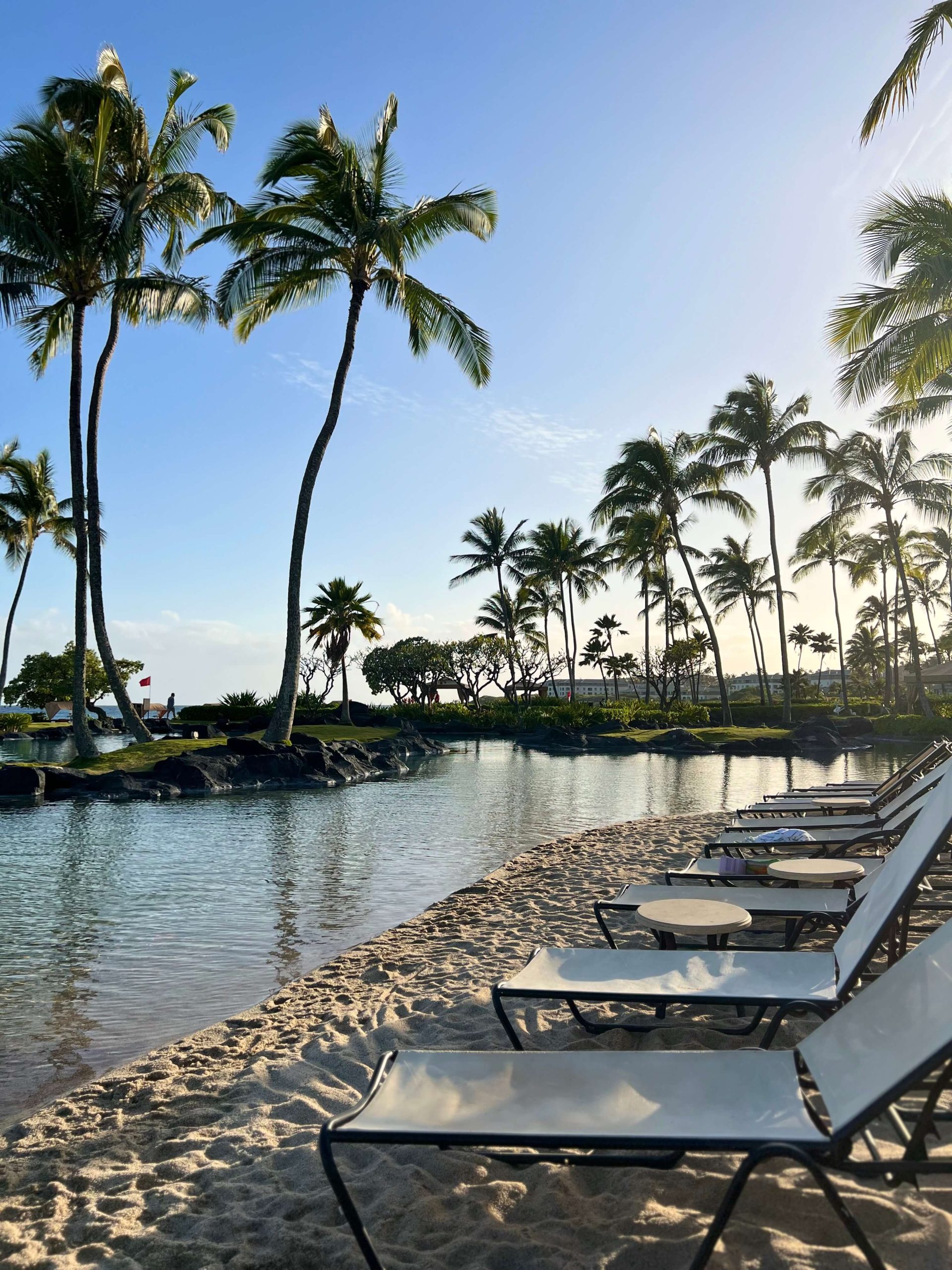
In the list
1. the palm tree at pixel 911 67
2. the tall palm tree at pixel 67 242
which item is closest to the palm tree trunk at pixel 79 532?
the tall palm tree at pixel 67 242

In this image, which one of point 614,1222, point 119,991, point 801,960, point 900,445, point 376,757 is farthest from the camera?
point 900,445

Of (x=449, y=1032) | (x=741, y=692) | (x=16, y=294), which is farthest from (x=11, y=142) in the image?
(x=741, y=692)

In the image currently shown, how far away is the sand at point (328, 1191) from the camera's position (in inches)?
91.2

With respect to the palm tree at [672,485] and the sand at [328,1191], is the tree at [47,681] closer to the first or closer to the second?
the palm tree at [672,485]

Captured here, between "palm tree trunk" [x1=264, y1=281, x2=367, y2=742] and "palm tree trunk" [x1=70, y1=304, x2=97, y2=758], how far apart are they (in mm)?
4564

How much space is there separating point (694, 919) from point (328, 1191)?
2037 mm

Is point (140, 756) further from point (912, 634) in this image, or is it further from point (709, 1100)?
point (912, 634)

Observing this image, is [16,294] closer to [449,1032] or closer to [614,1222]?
[449,1032]

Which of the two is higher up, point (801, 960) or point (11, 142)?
point (11, 142)

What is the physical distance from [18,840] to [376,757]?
1178 cm

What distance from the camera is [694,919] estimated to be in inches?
157

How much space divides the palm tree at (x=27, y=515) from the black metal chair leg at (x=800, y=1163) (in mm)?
39276

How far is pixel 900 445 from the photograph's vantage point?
3020 centimetres

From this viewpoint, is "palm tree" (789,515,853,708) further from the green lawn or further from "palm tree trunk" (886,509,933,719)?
the green lawn
